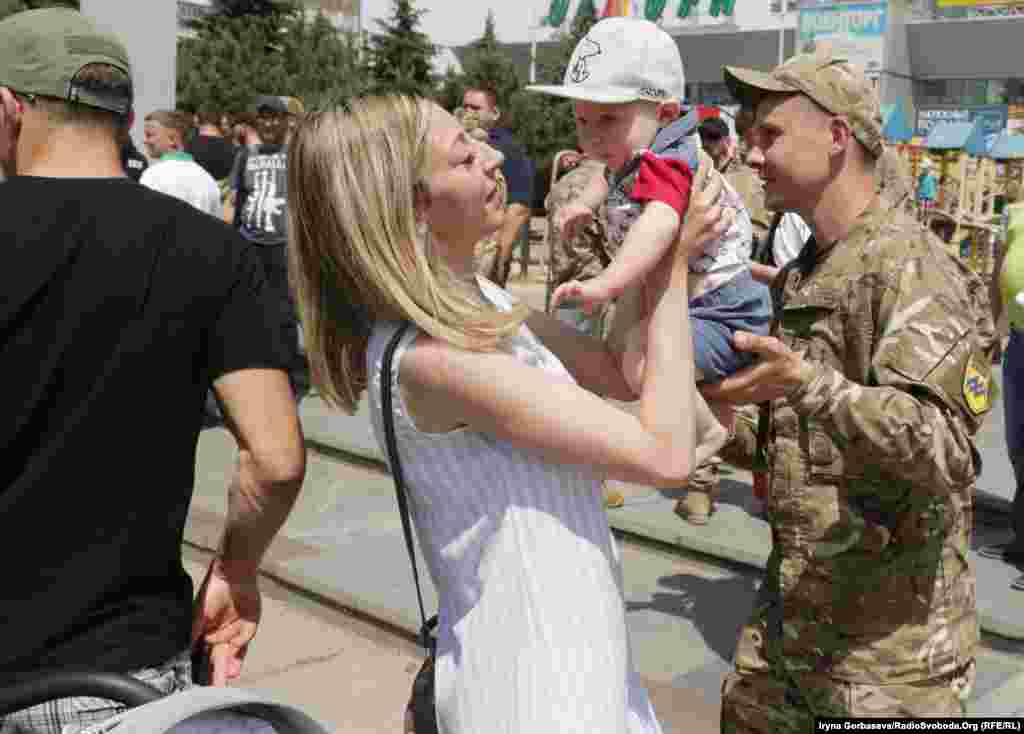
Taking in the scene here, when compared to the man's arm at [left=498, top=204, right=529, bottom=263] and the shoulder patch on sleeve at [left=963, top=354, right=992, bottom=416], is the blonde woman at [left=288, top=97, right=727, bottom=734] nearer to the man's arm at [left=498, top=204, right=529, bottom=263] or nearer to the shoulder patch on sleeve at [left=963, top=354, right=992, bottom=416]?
the shoulder patch on sleeve at [left=963, top=354, right=992, bottom=416]

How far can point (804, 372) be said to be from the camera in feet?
7.18

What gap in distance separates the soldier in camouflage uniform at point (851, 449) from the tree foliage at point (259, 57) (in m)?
36.7

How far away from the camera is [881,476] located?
8.20ft

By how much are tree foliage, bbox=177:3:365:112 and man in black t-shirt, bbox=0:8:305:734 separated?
121ft

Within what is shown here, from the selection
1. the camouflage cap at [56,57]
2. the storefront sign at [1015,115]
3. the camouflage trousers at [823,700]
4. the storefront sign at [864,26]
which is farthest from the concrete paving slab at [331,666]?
the storefront sign at [864,26]

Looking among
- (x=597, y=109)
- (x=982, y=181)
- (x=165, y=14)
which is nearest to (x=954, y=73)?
(x=982, y=181)

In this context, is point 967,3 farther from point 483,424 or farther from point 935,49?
point 483,424

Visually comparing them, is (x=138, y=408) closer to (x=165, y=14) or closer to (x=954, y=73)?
(x=165, y=14)

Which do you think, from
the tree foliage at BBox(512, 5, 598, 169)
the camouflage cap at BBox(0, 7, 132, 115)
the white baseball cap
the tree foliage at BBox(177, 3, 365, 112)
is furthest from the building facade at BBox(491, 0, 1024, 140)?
the camouflage cap at BBox(0, 7, 132, 115)

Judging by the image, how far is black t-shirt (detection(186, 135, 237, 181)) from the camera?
10.3 meters

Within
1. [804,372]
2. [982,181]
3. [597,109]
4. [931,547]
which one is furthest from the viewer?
[982,181]

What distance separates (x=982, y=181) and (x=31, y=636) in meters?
16.8

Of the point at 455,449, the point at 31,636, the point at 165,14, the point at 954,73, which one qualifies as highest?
the point at 954,73

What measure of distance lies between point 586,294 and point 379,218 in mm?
449
